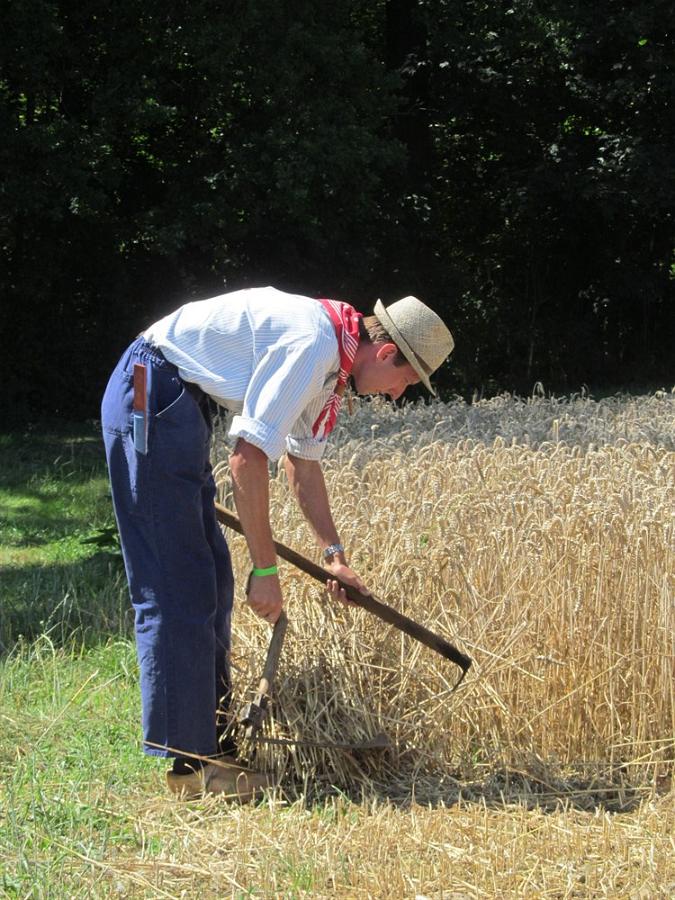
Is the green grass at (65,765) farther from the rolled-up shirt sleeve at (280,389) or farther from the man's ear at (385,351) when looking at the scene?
the man's ear at (385,351)

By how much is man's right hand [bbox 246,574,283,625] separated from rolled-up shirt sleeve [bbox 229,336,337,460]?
→ 409 millimetres

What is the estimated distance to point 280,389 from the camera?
3.37 m

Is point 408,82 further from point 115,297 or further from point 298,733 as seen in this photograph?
point 298,733

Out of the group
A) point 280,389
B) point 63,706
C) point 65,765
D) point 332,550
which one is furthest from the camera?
point 63,706

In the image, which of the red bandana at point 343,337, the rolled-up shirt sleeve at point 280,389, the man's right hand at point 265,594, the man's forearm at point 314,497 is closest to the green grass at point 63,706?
the man's right hand at point 265,594

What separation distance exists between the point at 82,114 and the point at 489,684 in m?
11.5

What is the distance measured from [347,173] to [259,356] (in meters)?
11.5

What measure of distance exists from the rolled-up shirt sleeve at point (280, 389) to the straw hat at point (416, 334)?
22 cm

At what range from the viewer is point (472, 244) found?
748 inches

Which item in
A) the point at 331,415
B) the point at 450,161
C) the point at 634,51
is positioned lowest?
the point at 331,415

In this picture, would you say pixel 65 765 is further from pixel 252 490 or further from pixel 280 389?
pixel 280 389

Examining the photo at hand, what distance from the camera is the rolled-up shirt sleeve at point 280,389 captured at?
335cm

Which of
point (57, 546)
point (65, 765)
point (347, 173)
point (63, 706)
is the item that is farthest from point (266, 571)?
point (347, 173)

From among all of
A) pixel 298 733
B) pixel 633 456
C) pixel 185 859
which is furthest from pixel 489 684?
pixel 633 456
